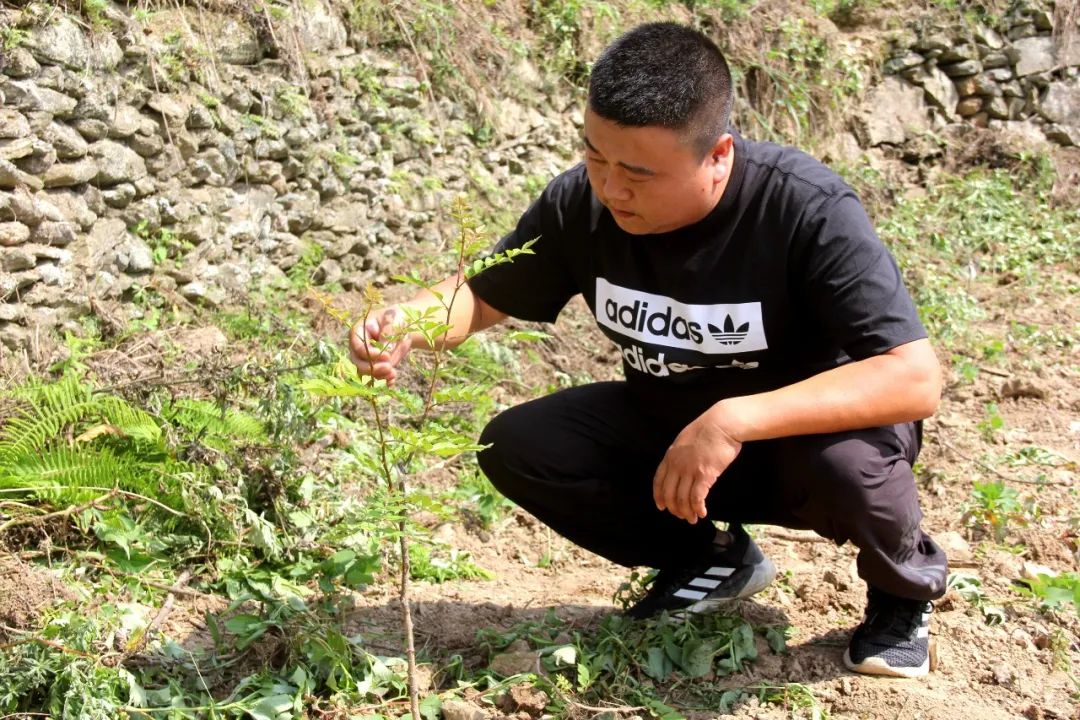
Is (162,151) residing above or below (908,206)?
above

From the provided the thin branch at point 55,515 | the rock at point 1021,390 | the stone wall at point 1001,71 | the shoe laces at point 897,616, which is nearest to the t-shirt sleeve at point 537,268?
the shoe laces at point 897,616

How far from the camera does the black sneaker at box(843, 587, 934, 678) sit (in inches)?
103

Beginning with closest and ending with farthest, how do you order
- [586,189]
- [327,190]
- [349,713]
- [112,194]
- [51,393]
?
[349,713] → [586,189] → [51,393] → [112,194] → [327,190]

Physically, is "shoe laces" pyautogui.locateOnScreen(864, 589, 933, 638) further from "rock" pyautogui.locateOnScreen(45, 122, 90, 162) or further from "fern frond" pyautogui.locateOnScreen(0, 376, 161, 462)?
"rock" pyautogui.locateOnScreen(45, 122, 90, 162)

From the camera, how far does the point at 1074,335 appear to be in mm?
6125

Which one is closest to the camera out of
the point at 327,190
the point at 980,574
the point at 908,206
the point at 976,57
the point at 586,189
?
the point at 586,189

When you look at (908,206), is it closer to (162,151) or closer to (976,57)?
(976,57)

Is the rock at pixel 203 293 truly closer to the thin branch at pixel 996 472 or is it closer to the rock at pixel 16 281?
the rock at pixel 16 281

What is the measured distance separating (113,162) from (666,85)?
265 centimetres

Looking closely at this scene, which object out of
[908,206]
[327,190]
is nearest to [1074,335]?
[908,206]

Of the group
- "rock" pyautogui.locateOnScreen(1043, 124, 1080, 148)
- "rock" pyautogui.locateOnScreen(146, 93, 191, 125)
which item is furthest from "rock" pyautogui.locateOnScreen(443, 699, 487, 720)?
"rock" pyautogui.locateOnScreen(1043, 124, 1080, 148)

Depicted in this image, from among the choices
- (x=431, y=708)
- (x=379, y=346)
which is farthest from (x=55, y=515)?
(x=379, y=346)

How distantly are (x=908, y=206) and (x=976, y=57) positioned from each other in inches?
72.1

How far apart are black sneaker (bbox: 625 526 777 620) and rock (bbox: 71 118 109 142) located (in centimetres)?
273
